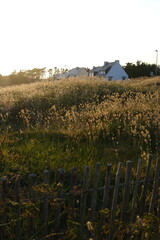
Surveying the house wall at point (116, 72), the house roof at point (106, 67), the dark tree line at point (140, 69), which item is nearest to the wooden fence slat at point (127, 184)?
the dark tree line at point (140, 69)

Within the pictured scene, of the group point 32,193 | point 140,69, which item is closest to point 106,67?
point 140,69

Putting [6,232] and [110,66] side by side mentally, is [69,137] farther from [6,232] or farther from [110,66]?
[110,66]

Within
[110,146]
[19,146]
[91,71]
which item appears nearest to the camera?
[19,146]

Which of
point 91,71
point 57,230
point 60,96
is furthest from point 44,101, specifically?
point 91,71

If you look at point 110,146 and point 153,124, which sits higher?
point 153,124

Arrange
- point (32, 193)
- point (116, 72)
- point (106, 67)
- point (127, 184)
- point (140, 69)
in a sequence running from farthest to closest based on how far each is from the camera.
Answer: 1. point (106, 67)
2. point (116, 72)
3. point (140, 69)
4. point (127, 184)
5. point (32, 193)

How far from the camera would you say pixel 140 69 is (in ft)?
151

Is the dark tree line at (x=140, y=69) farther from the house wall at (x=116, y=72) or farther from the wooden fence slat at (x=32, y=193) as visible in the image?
the wooden fence slat at (x=32, y=193)

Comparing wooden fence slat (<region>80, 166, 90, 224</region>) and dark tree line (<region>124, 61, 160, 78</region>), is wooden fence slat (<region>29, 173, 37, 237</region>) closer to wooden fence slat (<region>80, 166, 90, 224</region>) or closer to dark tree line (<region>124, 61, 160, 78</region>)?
wooden fence slat (<region>80, 166, 90, 224</region>)

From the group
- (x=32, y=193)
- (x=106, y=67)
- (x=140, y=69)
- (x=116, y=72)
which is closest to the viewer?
(x=32, y=193)

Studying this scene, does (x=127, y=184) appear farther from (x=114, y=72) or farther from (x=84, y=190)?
(x=114, y=72)

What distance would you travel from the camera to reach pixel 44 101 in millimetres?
10172

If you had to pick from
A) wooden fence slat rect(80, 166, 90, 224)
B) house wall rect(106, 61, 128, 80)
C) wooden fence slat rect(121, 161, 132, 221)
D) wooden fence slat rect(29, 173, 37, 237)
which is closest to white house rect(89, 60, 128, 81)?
house wall rect(106, 61, 128, 80)

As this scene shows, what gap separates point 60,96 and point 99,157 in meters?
6.05
